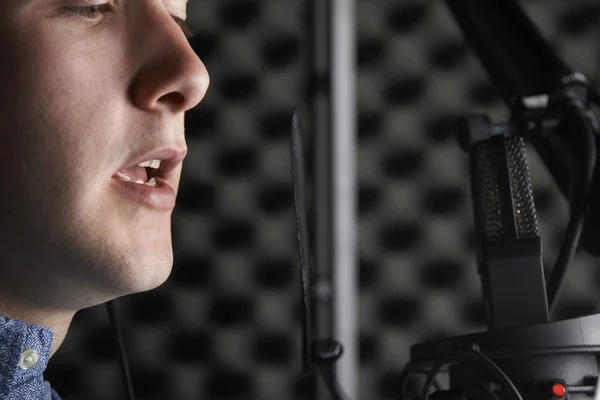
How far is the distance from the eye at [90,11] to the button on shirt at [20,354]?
25 centimetres

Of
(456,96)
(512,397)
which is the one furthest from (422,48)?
(512,397)

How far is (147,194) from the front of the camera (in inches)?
20.5

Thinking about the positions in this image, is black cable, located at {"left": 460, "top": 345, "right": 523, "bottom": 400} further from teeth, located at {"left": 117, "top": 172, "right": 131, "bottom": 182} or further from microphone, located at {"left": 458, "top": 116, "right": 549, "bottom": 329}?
teeth, located at {"left": 117, "top": 172, "right": 131, "bottom": 182}

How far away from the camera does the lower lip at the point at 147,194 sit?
51cm

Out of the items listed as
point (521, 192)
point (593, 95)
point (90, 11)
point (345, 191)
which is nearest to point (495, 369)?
point (521, 192)

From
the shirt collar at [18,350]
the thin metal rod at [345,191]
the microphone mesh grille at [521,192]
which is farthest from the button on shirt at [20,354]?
the thin metal rod at [345,191]

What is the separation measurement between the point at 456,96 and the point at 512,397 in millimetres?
689

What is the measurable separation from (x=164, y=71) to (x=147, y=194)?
101 millimetres

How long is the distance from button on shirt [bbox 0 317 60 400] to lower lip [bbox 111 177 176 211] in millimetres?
124

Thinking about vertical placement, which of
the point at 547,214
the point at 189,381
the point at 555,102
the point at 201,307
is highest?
the point at 555,102

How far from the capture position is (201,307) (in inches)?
37.8

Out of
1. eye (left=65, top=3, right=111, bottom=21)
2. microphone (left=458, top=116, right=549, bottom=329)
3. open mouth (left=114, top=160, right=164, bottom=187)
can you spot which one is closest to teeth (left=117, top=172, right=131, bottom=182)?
open mouth (left=114, top=160, right=164, bottom=187)

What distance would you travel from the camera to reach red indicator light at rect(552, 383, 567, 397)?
0.33 metres

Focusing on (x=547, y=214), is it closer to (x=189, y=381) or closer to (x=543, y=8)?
(x=543, y=8)
